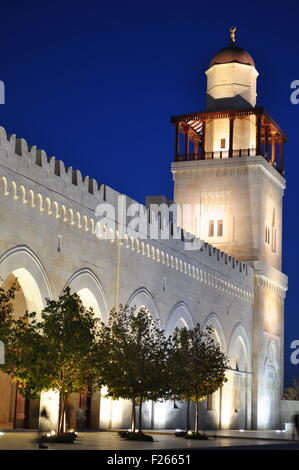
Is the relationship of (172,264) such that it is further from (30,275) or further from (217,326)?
(30,275)

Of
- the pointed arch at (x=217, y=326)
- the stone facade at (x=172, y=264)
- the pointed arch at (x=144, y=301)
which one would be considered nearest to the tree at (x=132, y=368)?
the stone facade at (x=172, y=264)

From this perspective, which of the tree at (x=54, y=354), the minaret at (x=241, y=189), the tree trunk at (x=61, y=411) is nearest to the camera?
the tree at (x=54, y=354)

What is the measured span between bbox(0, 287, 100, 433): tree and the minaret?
27468 mm

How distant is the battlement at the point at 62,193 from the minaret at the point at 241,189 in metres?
11.4

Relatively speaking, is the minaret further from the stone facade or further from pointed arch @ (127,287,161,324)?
pointed arch @ (127,287,161,324)

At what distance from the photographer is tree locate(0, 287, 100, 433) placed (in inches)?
923

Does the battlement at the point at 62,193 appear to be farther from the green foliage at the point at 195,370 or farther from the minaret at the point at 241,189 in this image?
the minaret at the point at 241,189

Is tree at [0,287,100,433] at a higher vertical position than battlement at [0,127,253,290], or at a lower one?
lower

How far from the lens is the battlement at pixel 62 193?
2775 centimetres

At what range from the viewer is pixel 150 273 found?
125 ft

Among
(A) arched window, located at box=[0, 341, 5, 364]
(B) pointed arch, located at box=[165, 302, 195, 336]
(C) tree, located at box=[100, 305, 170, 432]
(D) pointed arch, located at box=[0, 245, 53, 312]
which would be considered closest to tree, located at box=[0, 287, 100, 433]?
(A) arched window, located at box=[0, 341, 5, 364]

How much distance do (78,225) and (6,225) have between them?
16.3 feet

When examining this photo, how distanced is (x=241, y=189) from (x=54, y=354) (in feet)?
98.4

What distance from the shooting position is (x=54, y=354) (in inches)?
930
